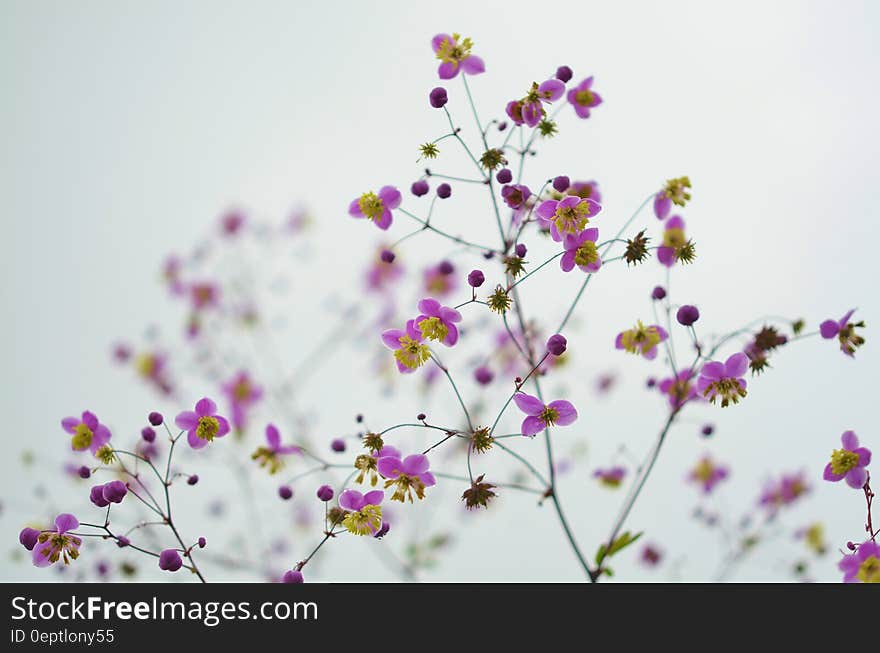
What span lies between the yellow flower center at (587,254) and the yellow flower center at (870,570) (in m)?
0.86

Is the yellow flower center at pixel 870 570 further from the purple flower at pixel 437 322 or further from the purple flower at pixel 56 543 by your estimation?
the purple flower at pixel 56 543

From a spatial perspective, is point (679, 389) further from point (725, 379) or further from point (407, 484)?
point (407, 484)

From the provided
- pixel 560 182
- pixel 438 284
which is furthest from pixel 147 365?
pixel 560 182

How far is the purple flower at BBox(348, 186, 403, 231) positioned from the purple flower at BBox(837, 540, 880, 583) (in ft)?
4.43

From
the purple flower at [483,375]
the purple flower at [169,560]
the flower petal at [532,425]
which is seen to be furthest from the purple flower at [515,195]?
the purple flower at [169,560]

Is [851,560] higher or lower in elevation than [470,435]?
lower

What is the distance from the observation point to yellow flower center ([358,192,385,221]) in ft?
5.50

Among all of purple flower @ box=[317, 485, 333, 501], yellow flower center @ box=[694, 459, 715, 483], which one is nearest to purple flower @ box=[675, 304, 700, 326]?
purple flower @ box=[317, 485, 333, 501]

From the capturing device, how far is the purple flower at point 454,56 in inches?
64.9
